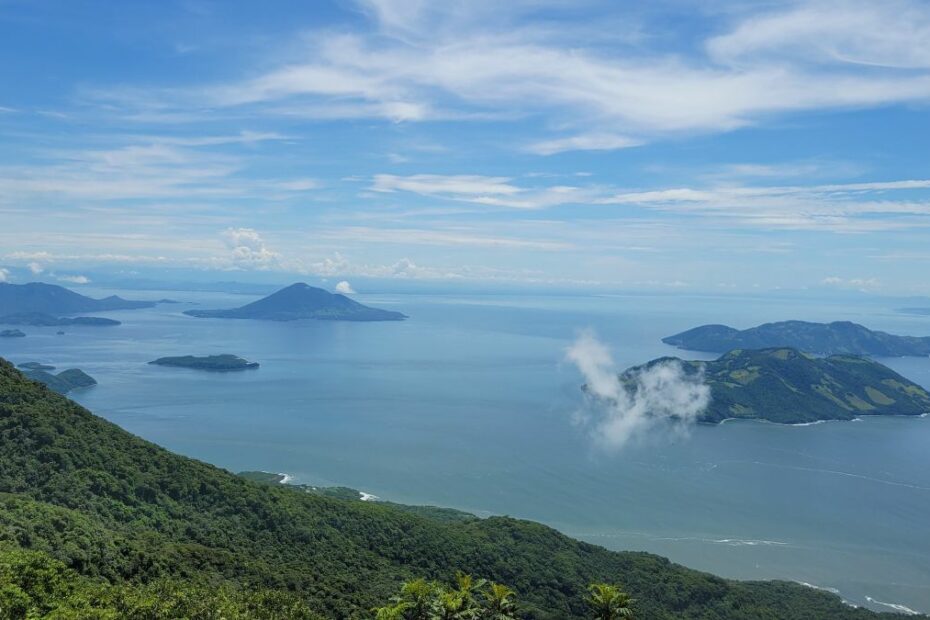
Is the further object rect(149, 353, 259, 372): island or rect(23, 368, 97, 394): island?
rect(149, 353, 259, 372): island

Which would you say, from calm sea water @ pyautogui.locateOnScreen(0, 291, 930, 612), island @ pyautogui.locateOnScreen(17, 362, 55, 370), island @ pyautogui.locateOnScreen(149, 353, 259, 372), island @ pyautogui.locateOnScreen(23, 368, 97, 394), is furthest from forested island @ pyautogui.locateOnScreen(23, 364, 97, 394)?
island @ pyautogui.locateOnScreen(149, 353, 259, 372)

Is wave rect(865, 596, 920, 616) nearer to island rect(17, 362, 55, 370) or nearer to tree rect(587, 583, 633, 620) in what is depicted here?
tree rect(587, 583, 633, 620)

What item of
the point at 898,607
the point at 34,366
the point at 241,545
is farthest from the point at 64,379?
the point at 898,607

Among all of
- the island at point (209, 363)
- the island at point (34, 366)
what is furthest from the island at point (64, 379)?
the island at point (209, 363)

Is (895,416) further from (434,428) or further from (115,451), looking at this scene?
(115,451)

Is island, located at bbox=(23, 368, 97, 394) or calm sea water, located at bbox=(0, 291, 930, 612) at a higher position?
island, located at bbox=(23, 368, 97, 394)
